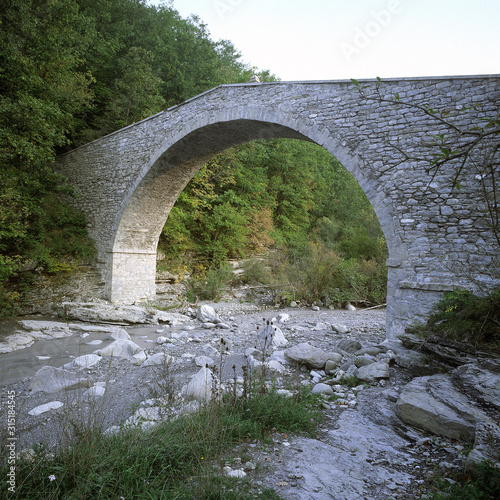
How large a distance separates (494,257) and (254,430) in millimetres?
4493

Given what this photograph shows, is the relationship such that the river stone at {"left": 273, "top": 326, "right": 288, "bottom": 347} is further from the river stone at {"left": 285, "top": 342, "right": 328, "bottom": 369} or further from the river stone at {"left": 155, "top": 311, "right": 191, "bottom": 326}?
the river stone at {"left": 155, "top": 311, "right": 191, "bottom": 326}

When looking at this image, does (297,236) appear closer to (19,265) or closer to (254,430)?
(19,265)

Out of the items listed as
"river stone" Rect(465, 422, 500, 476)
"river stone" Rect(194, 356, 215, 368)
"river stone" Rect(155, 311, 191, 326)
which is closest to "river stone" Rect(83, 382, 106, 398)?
"river stone" Rect(194, 356, 215, 368)

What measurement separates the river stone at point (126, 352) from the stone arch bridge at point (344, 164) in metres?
4.08

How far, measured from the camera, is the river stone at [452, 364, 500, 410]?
2594 mm

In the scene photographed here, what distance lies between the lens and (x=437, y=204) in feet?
17.7

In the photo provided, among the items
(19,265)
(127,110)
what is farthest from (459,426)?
(127,110)

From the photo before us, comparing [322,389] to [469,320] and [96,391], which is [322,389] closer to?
[469,320]

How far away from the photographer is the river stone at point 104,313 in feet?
27.5

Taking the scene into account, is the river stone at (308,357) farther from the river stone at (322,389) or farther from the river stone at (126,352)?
the river stone at (126,352)

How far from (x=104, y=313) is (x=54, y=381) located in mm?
4841

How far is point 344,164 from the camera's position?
630 centimetres

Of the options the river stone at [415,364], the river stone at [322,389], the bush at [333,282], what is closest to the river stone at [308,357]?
the river stone at [322,389]

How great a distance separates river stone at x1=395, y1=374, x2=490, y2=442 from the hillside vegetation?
7.80 m
